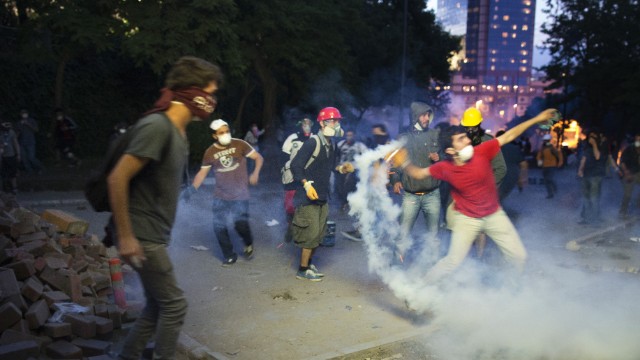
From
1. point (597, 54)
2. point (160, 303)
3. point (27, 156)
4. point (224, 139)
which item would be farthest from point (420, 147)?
point (597, 54)

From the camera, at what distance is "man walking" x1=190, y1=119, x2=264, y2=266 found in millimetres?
6805

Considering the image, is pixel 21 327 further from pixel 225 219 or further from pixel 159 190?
pixel 225 219

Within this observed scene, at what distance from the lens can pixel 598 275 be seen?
680 centimetres

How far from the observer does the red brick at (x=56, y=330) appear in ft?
13.9

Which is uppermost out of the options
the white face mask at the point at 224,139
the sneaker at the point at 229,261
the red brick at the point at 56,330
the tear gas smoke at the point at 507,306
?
the white face mask at the point at 224,139

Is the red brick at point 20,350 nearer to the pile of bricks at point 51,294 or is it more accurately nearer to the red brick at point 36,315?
the pile of bricks at point 51,294

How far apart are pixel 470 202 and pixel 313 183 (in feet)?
6.18

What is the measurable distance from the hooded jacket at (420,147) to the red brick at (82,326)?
11.5 ft

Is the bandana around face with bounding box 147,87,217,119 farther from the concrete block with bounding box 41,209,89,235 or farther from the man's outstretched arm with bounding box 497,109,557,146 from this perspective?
the concrete block with bounding box 41,209,89,235

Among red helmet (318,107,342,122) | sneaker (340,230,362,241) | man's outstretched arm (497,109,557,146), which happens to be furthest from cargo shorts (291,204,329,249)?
sneaker (340,230,362,241)

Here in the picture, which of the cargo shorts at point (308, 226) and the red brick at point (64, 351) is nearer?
the red brick at point (64, 351)

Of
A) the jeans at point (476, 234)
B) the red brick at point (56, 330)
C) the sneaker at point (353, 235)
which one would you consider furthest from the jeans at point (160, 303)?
the sneaker at point (353, 235)

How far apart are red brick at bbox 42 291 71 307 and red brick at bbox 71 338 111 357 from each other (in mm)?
632

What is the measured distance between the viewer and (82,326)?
4.39m
